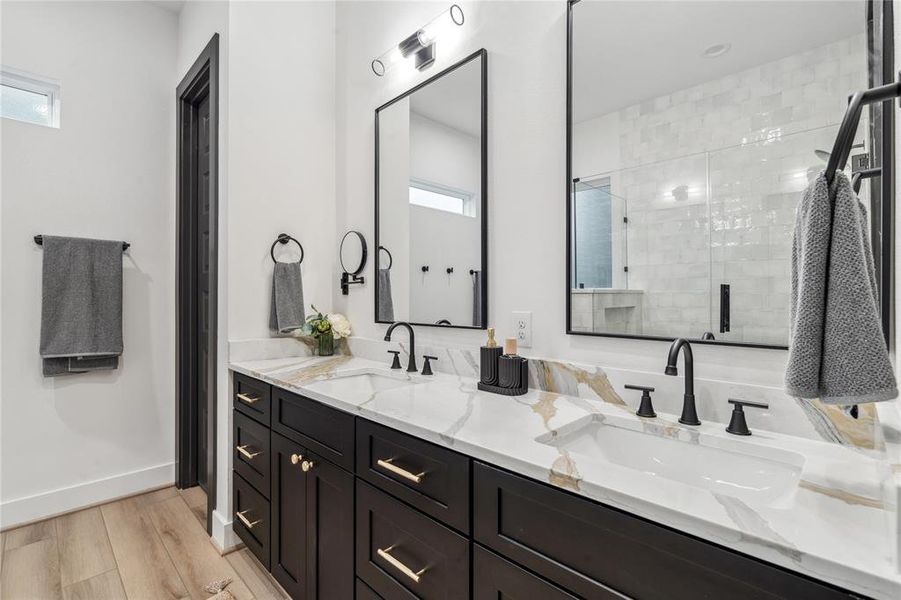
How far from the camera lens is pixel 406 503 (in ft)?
3.55

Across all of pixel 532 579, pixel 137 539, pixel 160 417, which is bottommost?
pixel 137 539

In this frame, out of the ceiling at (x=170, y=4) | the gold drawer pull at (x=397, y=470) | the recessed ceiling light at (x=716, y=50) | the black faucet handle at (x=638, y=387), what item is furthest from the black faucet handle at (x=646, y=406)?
the ceiling at (x=170, y=4)

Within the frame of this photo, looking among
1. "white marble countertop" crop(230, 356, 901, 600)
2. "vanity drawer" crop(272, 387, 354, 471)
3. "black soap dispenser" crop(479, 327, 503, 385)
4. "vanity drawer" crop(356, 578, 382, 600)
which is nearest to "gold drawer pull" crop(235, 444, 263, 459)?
"vanity drawer" crop(272, 387, 354, 471)

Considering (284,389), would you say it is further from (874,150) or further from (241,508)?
(874,150)

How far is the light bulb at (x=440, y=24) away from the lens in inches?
69.5

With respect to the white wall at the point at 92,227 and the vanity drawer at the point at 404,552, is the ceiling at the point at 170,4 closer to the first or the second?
the white wall at the point at 92,227

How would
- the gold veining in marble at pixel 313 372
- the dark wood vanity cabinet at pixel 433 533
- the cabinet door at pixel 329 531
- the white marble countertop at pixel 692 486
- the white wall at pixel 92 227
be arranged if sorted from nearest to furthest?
the white marble countertop at pixel 692 486
the dark wood vanity cabinet at pixel 433 533
the cabinet door at pixel 329 531
the gold veining in marble at pixel 313 372
the white wall at pixel 92 227

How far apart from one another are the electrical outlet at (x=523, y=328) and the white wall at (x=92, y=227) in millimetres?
2272

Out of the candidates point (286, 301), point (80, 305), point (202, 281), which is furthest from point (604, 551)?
point (80, 305)

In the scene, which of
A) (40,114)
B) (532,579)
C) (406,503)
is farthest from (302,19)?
(532,579)

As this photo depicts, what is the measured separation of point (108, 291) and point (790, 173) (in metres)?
3.05

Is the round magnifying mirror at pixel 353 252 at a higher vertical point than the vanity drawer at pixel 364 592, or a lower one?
higher

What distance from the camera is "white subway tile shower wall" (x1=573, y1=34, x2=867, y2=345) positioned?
101 centimetres

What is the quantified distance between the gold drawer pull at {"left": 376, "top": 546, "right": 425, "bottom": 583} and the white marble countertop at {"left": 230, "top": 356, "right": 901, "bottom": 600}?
0.33m
